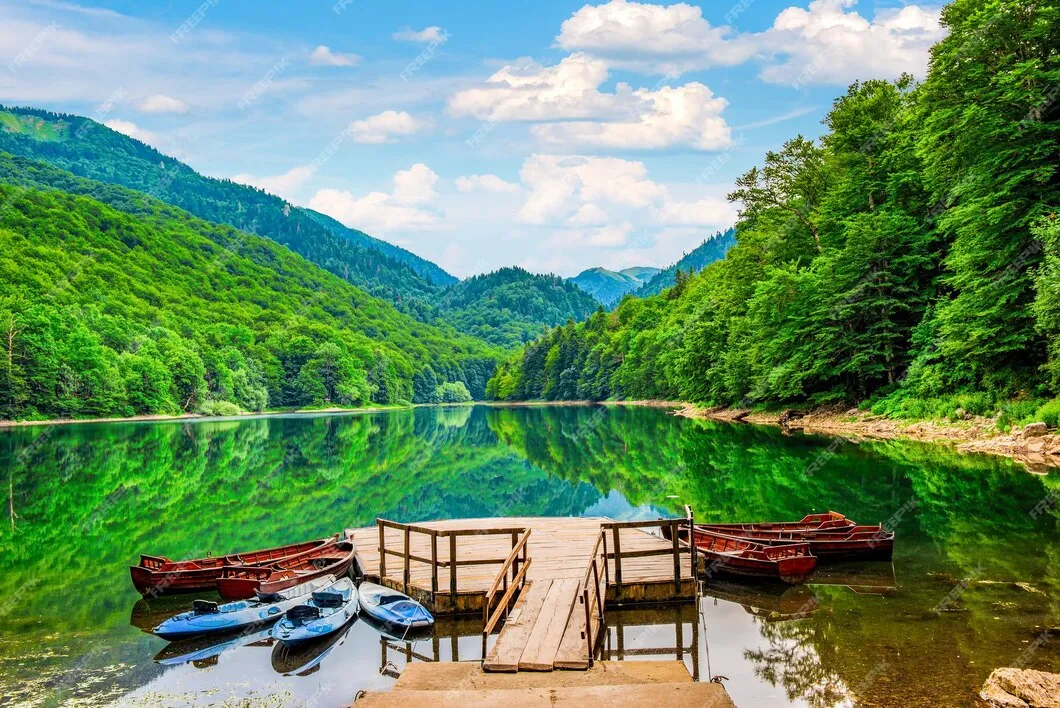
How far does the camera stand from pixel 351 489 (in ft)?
122

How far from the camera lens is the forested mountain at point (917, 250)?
3516 cm

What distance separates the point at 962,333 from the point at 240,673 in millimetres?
38587

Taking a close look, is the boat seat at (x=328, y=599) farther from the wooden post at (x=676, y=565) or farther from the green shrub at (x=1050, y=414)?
the green shrub at (x=1050, y=414)

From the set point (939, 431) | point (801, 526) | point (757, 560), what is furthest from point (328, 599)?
point (939, 431)

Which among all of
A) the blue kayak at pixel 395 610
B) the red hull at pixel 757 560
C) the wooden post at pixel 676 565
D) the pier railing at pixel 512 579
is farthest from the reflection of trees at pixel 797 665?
the blue kayak at pixel 395 610

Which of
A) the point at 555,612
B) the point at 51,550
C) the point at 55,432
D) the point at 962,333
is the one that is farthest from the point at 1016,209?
the point at 55,432

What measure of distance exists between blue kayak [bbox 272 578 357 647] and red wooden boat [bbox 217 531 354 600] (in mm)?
1760

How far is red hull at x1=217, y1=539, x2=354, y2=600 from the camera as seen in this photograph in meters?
16.6

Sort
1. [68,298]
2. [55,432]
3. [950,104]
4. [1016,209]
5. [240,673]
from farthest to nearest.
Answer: [68,298], [55,432], [950,104], [1016,209], [240,673]

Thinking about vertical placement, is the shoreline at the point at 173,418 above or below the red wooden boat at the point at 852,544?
below

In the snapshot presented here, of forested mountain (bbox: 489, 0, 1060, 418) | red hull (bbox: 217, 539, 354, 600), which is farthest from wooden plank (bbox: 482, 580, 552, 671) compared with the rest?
forested mountain (bbox: 489, 0, 1060, 418)

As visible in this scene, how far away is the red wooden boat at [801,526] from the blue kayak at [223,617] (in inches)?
406

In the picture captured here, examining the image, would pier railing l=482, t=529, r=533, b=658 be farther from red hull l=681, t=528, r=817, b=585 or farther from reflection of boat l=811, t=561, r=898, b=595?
reflection of boat l=811, t=561, r=898, b=595

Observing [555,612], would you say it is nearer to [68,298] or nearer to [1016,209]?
[1016,209]
